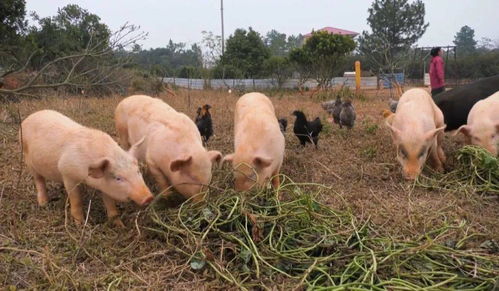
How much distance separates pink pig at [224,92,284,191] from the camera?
500 cm

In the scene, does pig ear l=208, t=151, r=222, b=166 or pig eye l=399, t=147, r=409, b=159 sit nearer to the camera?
pig ear l=208, t=151, r=222, b=166

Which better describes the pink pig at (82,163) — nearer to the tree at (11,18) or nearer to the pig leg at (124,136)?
the pig leg at (124,136)

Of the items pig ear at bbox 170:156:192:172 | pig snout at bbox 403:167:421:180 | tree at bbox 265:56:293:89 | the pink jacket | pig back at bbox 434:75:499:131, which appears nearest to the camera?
pig ear at bbox 170:156:192:172

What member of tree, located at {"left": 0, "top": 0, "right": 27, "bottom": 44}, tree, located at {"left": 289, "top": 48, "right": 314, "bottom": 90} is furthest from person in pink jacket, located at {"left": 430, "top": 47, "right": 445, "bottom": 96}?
tree, located at {"left": 0, "top": 0, "right": 27, "bottom": 44}

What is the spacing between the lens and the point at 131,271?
12.3ft

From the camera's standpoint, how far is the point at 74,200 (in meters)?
4.78

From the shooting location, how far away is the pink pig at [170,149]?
4.79 metres

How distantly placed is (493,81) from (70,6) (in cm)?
2772

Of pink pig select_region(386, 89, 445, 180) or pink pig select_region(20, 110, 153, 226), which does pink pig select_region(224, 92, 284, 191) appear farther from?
pink pig select_region(386, 89, 445, 180)

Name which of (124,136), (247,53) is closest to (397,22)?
(247,53)

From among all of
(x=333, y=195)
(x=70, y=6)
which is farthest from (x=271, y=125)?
(x=70, y=6)

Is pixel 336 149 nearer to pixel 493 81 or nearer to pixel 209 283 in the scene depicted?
pixel 493 81

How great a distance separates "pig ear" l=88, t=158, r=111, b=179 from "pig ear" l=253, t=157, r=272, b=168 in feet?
5.11

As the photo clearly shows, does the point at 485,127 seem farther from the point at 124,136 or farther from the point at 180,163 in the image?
the point at 124,136
